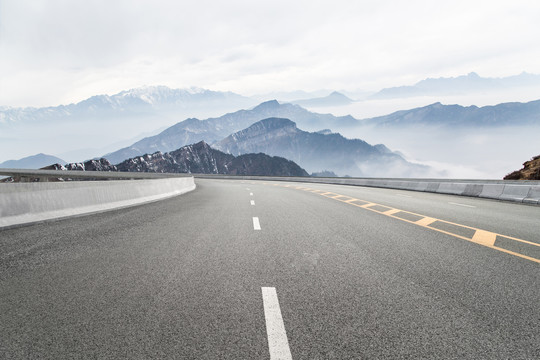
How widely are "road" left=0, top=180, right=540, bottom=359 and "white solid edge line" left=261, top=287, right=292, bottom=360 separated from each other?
2 cm

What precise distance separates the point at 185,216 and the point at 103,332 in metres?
6.90

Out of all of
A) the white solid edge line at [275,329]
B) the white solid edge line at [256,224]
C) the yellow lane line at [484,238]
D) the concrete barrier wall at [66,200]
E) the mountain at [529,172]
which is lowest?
the mountain at [529,172]

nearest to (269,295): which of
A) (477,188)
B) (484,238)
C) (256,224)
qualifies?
(256,224)

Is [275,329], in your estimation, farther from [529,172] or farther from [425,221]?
[529,172]

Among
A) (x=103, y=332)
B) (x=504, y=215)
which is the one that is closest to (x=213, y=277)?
(x=103, y=332)

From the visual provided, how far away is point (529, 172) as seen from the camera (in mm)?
34781

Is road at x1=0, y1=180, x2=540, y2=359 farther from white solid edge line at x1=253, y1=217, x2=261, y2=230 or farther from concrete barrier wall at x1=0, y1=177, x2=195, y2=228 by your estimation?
concrete barrier wall at x1=0, y1=177, x2=195, y2=228

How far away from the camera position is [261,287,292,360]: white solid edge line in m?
2.42

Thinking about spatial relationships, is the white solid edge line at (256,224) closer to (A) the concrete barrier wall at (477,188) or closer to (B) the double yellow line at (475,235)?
(B) the double yellow line at (475,235)

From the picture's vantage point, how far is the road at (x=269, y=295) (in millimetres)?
2559

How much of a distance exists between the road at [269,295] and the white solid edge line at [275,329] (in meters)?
0.02

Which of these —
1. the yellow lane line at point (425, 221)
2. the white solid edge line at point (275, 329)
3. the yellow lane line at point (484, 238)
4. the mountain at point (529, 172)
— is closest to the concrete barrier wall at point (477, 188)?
the yellow lane line at point (425, 221)

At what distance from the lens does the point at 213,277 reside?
4180mm

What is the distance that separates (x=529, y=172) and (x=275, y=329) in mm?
41571
